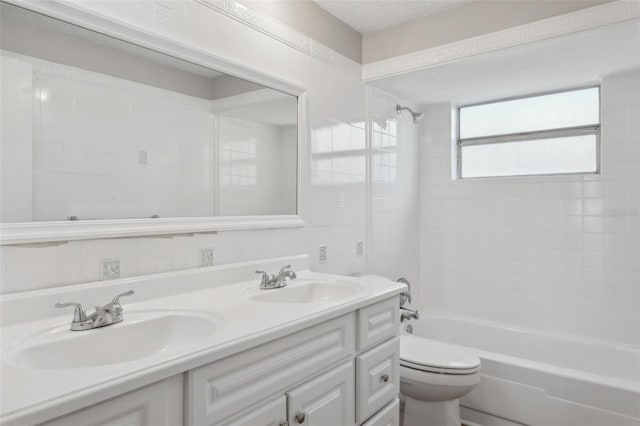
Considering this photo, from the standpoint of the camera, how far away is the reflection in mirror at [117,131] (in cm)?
113

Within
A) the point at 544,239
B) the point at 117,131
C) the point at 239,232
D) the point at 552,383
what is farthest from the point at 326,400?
the point at 544,239

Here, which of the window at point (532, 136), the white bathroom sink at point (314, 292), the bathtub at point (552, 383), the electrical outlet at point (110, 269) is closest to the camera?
the electrical outlet at point (110, 269)

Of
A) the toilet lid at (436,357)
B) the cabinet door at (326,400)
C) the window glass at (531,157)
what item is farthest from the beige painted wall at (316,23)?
the toilet lid at (436,357)

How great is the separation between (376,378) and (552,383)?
115 centimetres

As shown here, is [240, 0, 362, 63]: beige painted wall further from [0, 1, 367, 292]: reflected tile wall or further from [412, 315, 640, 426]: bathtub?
[412, 315, 640, 426]: bathtub

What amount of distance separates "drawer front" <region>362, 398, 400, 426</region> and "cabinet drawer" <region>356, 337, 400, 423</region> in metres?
0.02

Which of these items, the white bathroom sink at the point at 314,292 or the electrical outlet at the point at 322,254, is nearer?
the white bathroom sink at the point at 314,292

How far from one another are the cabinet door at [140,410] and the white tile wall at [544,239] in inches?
107

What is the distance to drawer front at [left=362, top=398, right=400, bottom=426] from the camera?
1.52m

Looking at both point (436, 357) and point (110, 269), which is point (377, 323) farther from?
point (110, 269)

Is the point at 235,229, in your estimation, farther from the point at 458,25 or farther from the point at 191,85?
the point at 458,25

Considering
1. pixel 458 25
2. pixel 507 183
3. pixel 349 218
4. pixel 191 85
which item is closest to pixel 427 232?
pixel 507 183

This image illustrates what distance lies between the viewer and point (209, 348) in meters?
0.89

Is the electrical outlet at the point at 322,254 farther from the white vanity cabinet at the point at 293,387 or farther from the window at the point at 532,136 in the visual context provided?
the window at the point at 532,136
